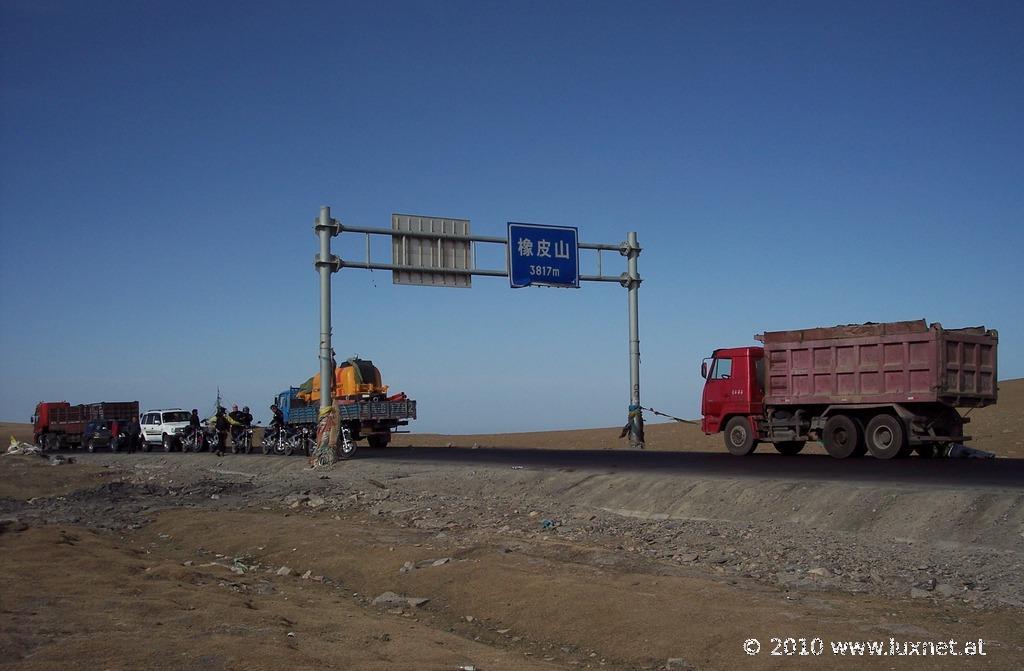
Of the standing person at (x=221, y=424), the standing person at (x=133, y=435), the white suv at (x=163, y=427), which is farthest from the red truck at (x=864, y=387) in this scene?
the standing person at (x=133, y=435)

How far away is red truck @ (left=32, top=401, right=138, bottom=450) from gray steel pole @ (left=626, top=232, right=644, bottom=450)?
101 ft

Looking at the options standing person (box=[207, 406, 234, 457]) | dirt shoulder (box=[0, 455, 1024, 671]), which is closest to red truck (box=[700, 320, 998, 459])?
dirt shoulder (box=[0, 455, 1024, 671])

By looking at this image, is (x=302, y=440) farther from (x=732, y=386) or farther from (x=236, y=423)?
(x=732, y=386)

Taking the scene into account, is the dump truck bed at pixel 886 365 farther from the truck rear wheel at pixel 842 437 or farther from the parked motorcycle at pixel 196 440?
the parked motorcycle at pixel 196 440

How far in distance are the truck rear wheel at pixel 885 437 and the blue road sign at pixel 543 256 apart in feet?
40.2

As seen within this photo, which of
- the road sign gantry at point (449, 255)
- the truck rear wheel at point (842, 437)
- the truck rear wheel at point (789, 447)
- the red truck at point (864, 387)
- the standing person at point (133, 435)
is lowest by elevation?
the standing person at point (133, 435)

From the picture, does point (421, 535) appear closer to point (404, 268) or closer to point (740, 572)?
point (740, 572)

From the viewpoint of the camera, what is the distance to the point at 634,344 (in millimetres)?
33031

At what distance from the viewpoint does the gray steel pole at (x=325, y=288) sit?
2758cm

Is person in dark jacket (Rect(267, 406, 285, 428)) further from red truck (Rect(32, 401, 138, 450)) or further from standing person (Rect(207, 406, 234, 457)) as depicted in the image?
red truck (Rect(32, 401, 138, 450))

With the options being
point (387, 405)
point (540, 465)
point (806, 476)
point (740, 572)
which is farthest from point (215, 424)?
point (740, 572)

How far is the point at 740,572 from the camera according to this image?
34.5 feet

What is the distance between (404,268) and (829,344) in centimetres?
1319

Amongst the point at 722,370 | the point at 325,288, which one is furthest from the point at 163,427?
the point at 722,370
